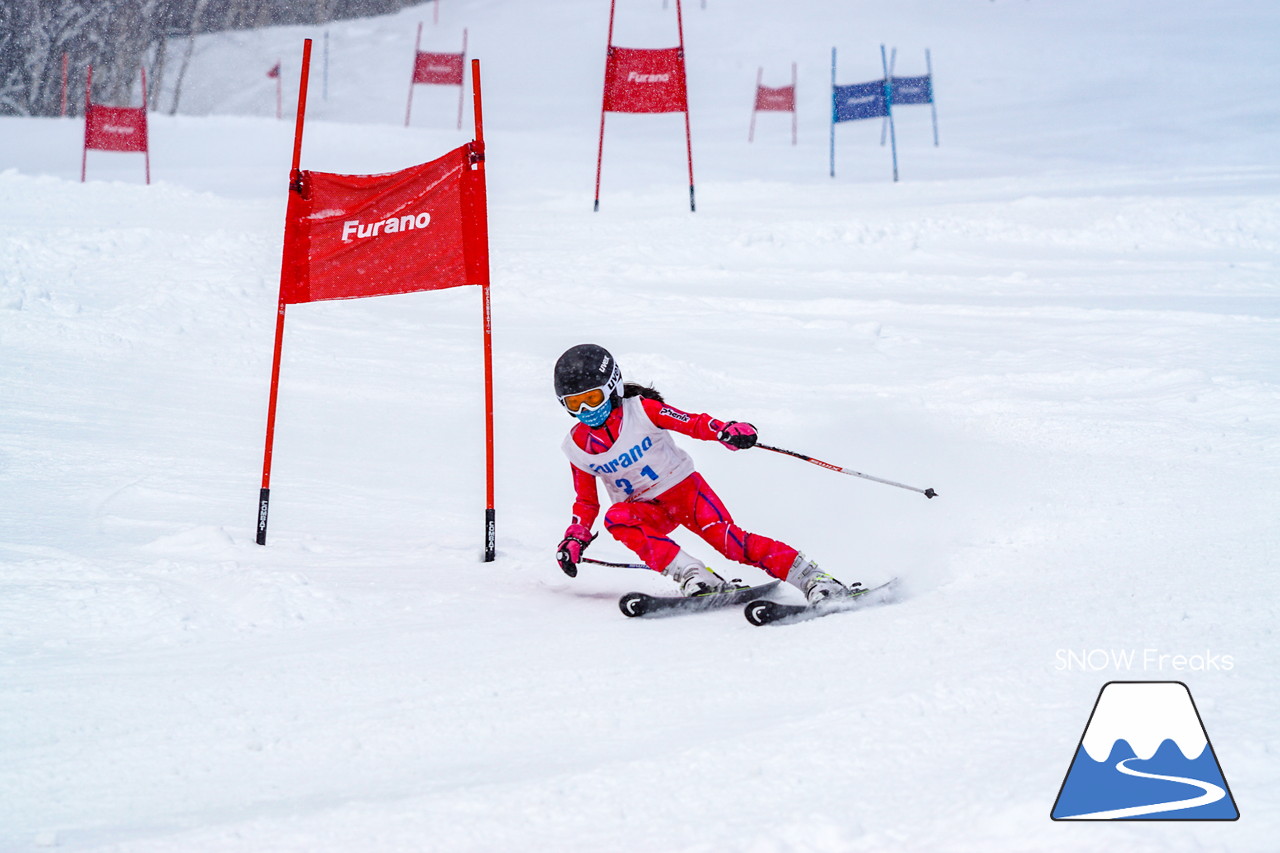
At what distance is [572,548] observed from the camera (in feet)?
14.5

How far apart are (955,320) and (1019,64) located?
62.6 ft

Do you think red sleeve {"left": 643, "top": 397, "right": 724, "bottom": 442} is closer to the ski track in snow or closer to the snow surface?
the snow surface

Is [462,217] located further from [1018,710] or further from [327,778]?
[1018,710]

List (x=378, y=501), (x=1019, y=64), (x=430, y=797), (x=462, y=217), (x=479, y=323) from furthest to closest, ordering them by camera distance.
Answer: (x=1019, y=64), (x=479, y=323), (x=378, y=501), (x=462, y=217), (x=430, y=797)

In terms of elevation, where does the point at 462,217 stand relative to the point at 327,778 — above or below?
above

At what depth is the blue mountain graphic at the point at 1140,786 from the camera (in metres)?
2.27

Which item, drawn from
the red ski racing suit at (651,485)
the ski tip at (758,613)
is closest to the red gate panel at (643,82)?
the red ski racing suit at (651,485)

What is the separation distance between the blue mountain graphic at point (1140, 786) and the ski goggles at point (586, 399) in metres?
2.39

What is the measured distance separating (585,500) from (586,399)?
1.75 ft

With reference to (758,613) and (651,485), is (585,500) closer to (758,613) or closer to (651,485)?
(651,485)

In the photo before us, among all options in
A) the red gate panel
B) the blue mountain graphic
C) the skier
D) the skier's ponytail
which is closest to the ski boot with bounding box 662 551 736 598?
the skier

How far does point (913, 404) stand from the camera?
713cm

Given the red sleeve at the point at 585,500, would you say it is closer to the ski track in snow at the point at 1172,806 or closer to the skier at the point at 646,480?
the skier at the point at 646,480

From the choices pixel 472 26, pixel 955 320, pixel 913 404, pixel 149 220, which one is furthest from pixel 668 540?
pixel 472 26
